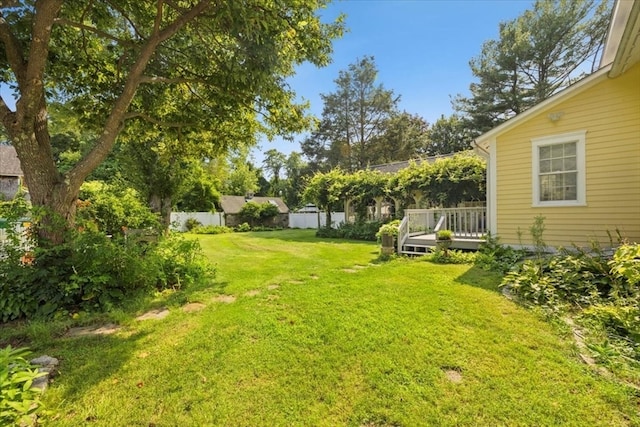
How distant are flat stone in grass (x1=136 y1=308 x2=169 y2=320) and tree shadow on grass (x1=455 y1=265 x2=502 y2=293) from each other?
4.88 meters

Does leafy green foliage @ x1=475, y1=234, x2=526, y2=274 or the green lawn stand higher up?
leafy green foliage @ x1=475, y1=234, x2=526, y2=274

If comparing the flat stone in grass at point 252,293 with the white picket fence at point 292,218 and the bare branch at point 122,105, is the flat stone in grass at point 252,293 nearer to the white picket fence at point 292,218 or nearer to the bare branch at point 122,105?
the bare branch at point 122,105

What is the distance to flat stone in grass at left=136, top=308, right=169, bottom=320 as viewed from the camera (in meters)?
3.92

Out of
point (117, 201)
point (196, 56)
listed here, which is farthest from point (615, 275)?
point (117, 201)

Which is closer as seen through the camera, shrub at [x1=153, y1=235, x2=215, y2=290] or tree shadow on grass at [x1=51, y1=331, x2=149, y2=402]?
tree shadow on grass at [x1=51, y1=331, x2=149, y2=402]

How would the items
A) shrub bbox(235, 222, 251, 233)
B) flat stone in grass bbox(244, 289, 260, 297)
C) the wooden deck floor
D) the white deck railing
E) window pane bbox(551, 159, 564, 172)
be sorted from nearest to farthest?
1. flat stone in grass bbox(244, 289, 260, 297)
2. window pane bbox(551, 159, 564, 172)
3. the wooden deck floor
4. the white deck railing
5. shrub bbox(235, 222, 251, 233)

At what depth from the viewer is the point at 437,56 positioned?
452 inches

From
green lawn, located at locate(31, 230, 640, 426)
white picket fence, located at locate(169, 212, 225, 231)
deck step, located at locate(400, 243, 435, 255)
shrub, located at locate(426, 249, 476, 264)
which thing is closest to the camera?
green lawn, located at locate(31, 230, 640, 426)

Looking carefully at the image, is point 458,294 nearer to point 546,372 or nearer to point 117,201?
point 546,372

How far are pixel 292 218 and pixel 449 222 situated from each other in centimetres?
1899

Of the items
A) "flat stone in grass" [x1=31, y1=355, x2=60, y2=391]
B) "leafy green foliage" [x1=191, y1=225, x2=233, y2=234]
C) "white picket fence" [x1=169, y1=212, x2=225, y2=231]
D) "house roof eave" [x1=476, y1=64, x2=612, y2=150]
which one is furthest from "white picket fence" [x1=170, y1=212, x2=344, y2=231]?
"flat stone in grass" [x1=31, y1=355, x2=60, y2=391]

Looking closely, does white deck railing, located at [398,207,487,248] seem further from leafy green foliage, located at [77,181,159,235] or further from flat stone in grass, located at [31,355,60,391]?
flat stone in grass, located at [31,355,60,391]

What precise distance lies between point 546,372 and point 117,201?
30.0 feet

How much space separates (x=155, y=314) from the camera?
404 cm
